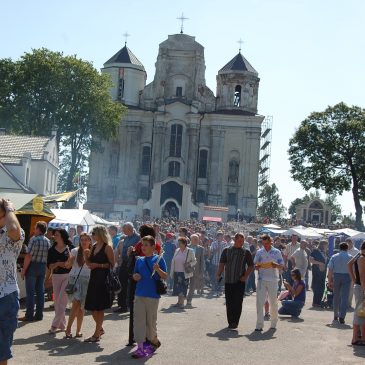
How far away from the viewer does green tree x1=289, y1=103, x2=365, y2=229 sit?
223 ft

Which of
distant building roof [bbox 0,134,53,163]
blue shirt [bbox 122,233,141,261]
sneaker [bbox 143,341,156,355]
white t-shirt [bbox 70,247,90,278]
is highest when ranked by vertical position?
distant building roof [bbox 0,134,53,163]

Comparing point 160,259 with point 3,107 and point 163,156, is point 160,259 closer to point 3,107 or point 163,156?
point 3,107

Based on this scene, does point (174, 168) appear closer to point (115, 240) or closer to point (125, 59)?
point (125, 59)

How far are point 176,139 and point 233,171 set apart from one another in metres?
6.33

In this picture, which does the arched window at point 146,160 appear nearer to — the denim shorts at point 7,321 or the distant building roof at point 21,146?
the distant building roof at point 21,146

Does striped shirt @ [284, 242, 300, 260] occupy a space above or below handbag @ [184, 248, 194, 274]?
above

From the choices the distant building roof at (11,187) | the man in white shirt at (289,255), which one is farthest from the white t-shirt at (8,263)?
the distant building roof at (11,187)

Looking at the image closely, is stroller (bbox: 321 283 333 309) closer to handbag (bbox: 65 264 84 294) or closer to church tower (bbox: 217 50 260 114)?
handbag (bbox: 65 264 84 294)

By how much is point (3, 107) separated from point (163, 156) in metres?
18.7

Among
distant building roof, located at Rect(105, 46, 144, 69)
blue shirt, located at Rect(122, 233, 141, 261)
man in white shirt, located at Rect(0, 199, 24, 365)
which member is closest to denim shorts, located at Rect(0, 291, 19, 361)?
man in white shirt, located at Rect(0, 199, 24, 365)

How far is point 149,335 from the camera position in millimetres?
10461

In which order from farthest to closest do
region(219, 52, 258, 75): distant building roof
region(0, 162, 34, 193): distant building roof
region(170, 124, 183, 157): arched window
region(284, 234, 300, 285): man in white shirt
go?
region(219, 52, 258, 75): distant building roof < region(170, 124, 183, 157): arched window < region(0, 162, 34, 193): distant building roof < region(284, 234, 300, 285): man in white shirt

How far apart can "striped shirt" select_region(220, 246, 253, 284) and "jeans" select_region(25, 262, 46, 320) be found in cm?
319

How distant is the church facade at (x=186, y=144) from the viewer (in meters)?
76.3
